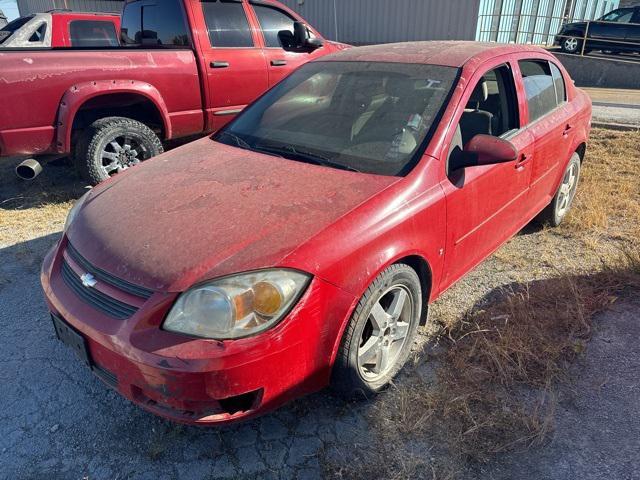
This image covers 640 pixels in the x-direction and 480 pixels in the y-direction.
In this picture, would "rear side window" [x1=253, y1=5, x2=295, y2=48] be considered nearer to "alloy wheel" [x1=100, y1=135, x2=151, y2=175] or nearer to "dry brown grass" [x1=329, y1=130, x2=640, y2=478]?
"alloy wheel" [x1=100, y1=135, x2=151, y2=175]

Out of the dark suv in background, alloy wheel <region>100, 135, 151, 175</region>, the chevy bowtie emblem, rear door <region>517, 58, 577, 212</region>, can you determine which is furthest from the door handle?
the dark suv in background

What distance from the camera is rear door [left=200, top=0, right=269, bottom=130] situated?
5547 millimetres

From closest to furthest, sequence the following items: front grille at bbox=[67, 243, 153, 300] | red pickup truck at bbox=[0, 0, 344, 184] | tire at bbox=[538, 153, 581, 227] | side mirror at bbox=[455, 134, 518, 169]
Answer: front grille at bbox=[67, 243, 153, 300] < side mirror at bbox=[455, 134, 518, 169] < tire at bbox=[538, 153, 581, 227] < red pickup truck at bbox=[0, 0, 344, 184]

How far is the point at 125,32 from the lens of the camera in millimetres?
6273

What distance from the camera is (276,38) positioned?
6164 mm

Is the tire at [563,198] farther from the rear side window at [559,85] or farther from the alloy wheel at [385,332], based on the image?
the alloy wheel at [385,332]

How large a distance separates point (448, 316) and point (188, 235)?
1.82m

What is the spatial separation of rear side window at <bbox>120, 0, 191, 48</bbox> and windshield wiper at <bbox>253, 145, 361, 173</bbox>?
3210mm

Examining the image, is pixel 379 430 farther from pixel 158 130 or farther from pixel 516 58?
pixel 158 130

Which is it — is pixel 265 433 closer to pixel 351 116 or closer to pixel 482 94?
pixel 351 116

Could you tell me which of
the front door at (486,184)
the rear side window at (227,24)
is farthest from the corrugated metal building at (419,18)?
the front door at (486,184)

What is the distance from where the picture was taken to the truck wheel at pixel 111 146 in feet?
15.7

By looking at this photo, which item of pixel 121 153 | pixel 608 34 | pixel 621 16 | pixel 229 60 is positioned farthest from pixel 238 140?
pixel 621 16

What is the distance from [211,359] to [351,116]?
5.93ft
